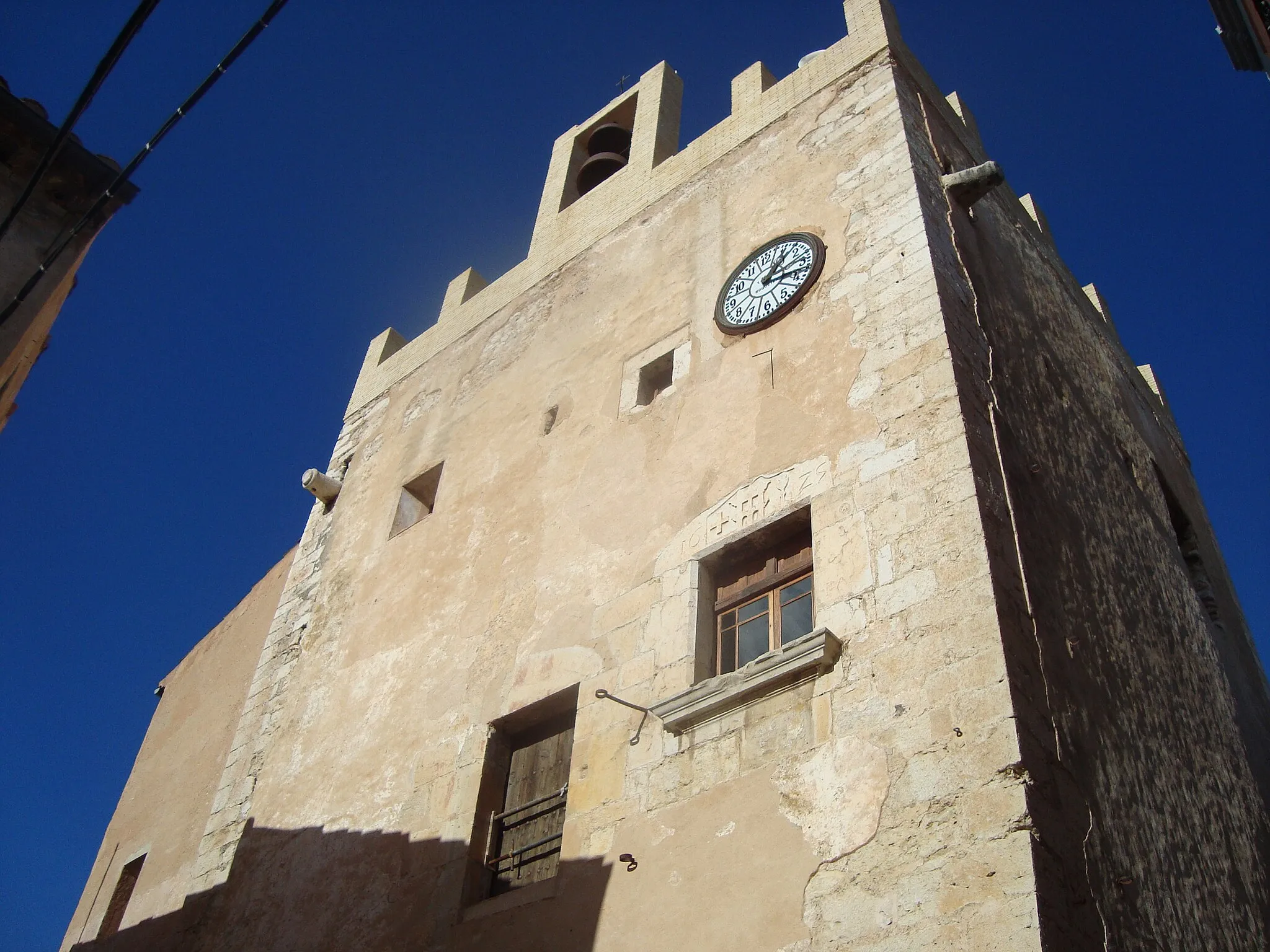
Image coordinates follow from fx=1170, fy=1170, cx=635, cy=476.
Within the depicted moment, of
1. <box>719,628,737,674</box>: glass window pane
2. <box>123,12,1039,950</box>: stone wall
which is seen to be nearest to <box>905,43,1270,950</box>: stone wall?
<box>123,12,1039,950</box>: stone wall

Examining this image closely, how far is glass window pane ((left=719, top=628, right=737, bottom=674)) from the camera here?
652 cm

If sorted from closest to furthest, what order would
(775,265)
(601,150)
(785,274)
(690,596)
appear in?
(690,596), (785,274), (775,265), (601,150)

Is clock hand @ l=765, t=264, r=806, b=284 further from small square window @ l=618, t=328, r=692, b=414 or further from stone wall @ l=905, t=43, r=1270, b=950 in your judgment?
stone wall @ l=905, t=43, r=1270, b=950

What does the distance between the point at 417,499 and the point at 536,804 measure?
13.3 ft

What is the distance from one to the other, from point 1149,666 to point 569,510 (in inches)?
153

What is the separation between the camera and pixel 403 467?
1065cm

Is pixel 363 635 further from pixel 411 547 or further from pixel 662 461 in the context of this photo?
pixel 662 461

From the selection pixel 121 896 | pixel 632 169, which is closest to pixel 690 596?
pixel 632 169

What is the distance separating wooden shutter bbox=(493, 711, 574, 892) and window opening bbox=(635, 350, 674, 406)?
2498mm

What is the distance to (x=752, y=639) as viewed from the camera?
21.4 feet

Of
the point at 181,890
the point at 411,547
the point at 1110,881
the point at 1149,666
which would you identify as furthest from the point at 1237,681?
the point at 181,890

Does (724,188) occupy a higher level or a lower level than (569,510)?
higher

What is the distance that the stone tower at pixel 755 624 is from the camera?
5.23 metres

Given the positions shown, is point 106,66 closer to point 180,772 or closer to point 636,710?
point 636,710
